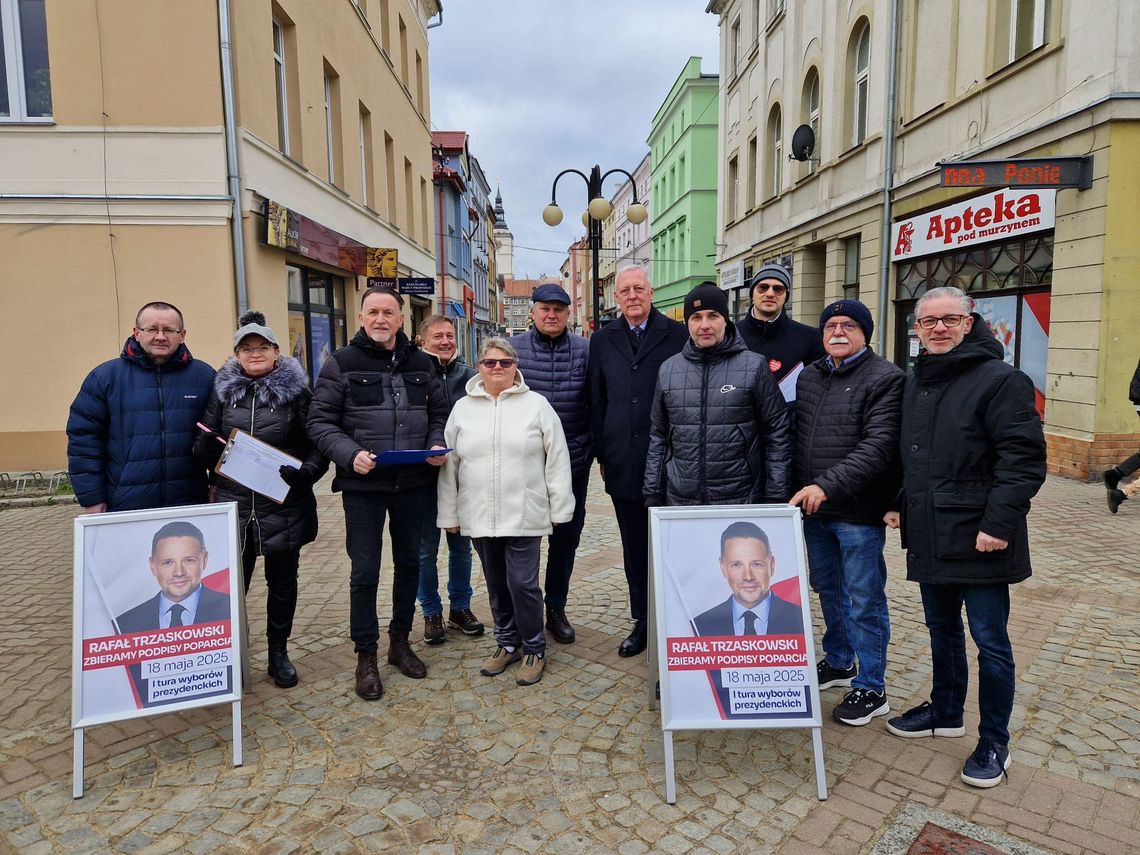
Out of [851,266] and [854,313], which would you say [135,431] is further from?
[851,266]

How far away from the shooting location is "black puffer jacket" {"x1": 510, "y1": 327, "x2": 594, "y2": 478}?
4.28m

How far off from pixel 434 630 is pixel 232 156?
24.0 ft

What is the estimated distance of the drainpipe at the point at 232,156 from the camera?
8.80m

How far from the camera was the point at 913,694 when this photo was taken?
3713 mm

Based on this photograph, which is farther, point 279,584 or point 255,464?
point 279,584

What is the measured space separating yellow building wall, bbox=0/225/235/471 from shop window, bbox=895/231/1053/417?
8687mm

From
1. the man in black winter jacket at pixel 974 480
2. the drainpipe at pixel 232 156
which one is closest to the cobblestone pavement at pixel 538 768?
the man in black winter jacket at pixel 974 480

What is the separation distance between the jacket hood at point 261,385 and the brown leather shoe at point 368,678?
55.2 inches

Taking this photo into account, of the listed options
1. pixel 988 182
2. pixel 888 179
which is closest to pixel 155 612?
pixel 988 182

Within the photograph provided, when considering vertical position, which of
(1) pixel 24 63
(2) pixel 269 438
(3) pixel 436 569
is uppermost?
(1) pixel 24 63

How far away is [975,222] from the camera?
10266 millimetres

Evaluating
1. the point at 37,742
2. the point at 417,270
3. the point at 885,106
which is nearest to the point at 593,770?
the point at 37,742

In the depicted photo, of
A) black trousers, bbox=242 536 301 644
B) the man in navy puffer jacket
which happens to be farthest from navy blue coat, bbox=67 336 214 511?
black trousers, bbox=242 536 301 644

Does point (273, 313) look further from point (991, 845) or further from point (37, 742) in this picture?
point (991, 845)
